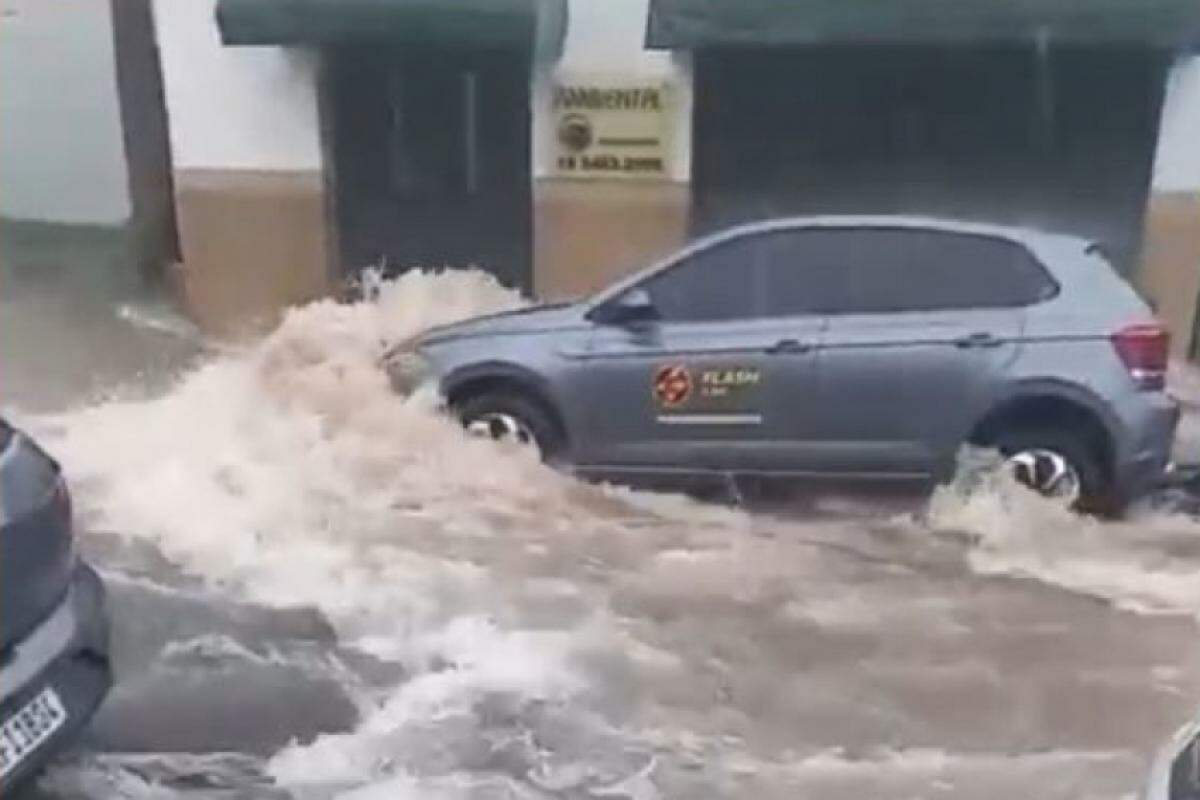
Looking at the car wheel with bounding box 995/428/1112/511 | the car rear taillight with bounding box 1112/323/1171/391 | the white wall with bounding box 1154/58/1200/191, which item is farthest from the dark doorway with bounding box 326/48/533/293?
the car rear taillight with bounding box 1112/323/1171/391

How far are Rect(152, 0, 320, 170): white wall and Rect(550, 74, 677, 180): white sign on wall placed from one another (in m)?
→ 1.59

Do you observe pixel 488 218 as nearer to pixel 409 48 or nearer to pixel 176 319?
pixel 409 48

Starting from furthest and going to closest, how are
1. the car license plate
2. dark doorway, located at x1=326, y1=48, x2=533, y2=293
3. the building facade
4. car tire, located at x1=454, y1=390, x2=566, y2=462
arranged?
dark doorway, located at x1=326, y1=48, x2=533, y2=293 → the building facade → car tire, located at x1=454, y1=390, x2=566, y2=462 → the car license plate

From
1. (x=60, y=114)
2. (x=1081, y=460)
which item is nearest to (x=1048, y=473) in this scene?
(x=1081, y=460)

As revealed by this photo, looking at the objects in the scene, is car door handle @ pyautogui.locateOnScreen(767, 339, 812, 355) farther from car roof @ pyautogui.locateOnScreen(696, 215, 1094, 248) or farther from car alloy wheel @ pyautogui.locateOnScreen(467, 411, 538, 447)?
car alloy wheel @ pyautogui.locateOnScreen(467, 411, 538, 447)

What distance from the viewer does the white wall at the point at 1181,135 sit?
40.1 feet

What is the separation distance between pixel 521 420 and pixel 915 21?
11.8ft

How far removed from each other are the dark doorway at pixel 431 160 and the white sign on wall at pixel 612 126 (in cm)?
25

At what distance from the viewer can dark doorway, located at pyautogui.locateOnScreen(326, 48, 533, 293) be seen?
12727mm

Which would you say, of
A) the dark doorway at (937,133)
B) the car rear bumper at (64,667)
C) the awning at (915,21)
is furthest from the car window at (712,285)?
the car rear bumper at (64,667)

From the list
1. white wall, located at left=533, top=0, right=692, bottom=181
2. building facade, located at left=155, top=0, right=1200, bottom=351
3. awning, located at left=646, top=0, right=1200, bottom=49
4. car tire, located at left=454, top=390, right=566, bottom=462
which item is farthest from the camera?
white wall, located at left=533, top=0, right=692, bottom=181

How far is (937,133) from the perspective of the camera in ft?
40.8

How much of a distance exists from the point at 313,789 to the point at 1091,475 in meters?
4.50

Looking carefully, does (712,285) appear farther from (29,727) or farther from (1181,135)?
(29,727)
